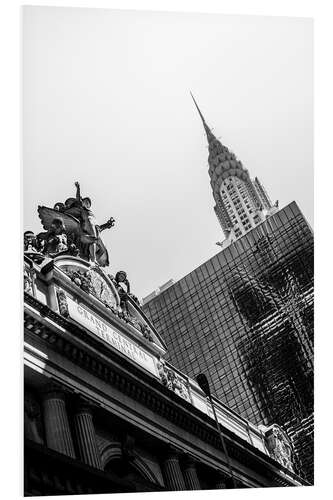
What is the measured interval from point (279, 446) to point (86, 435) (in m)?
12.1

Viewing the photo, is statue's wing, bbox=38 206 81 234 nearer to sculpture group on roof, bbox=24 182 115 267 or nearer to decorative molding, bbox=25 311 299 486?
sculpture group on roof, bbox=24 182 115 267

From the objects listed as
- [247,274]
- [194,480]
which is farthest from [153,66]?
[247,274]

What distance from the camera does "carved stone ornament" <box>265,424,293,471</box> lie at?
76.6ft

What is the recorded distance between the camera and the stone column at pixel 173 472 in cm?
1581

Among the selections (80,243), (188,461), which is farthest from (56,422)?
(80,243)

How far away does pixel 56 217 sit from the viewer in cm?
1650

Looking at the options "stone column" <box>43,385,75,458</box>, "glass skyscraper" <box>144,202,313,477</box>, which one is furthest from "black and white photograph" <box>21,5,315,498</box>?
"glass skyscraper" <box>144,202,313,477</box>

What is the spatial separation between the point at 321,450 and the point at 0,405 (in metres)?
7.04

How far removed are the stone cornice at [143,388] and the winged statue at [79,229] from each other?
2.83 metres

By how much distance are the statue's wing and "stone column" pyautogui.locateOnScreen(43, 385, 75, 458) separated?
3.77 m

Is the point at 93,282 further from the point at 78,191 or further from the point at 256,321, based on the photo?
the point at 256,321

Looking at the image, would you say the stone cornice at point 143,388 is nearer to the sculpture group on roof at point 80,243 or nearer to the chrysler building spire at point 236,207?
the sculpture group on roof at point 80,243

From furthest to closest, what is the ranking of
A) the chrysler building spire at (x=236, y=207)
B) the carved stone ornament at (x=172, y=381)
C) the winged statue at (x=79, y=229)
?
the chrysler building spire at (x=236, y=207), the carved stone ornament at (x=172, y=381), the winged statue at (x=79, y=229)

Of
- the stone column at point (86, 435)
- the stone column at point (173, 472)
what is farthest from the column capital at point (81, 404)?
the stone column at point (173, 472)
